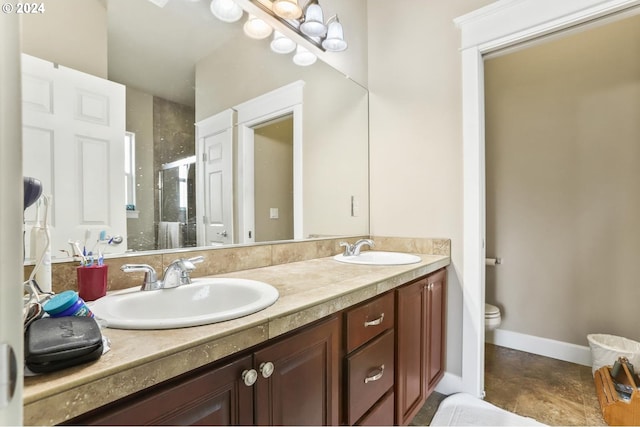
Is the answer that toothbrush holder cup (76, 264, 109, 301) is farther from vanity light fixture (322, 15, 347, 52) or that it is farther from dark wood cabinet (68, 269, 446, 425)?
vanity light fixture (322, 15, 347, 52)

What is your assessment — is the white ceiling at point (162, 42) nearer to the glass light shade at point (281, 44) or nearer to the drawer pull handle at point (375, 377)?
the glass light shade at point (281, 44)

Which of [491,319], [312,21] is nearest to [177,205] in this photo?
[312,21]

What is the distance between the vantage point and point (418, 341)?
1.48 m

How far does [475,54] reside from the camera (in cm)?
170

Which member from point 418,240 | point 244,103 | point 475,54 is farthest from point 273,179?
point 475,54

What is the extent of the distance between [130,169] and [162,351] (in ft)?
2.44

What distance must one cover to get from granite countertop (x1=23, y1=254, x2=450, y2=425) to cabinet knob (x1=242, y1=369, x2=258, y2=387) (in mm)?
64

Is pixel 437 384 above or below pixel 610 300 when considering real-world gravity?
below

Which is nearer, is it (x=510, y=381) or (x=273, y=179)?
(x=273, y=179)

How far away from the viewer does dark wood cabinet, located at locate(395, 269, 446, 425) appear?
1311mm

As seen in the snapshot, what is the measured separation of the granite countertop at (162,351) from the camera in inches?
17.1

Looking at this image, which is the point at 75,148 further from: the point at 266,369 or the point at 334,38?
the point at 334,38

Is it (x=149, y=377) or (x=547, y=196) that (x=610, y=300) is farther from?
(x=149, y=377)

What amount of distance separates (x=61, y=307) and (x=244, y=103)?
113 centimetres
